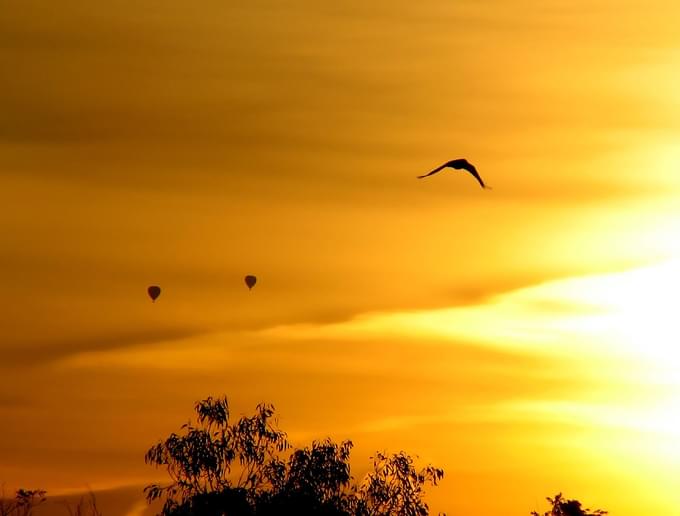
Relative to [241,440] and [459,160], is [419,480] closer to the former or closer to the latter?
[241,440]

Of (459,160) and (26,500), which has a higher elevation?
(459,160)

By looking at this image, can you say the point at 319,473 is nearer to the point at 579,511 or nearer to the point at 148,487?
the point at 148,487

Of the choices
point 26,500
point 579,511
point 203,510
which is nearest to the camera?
point 26,500

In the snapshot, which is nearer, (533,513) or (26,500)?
(26,500)

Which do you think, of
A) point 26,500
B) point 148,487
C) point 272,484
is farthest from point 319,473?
point 26,500

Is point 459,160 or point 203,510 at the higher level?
point 459,160

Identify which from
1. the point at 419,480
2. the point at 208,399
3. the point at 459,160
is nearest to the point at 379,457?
the point at 419,480

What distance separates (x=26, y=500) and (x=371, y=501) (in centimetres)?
1678

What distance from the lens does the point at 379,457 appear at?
7256 centimetres

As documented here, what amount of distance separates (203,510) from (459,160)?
61.8 ft

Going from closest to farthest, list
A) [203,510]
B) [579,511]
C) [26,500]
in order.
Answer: [26,500]
[203,510]
[579,511]

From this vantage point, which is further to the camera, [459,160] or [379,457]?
[379,457]

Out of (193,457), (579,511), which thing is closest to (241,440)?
(193,457)

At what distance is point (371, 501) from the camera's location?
7081 cm
